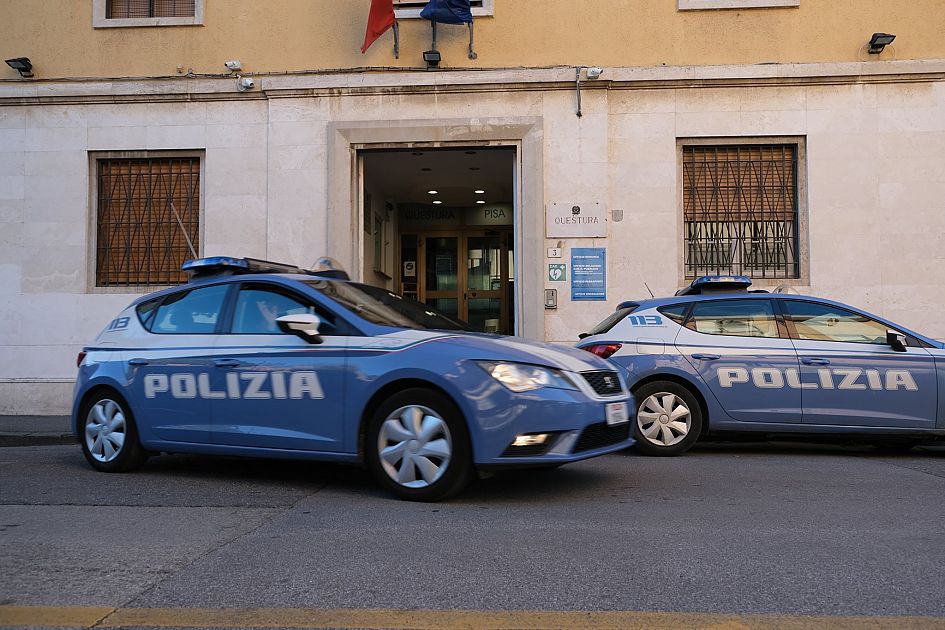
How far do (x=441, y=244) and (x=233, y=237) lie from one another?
743 centimetres

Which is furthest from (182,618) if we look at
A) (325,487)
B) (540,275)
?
(540,275)

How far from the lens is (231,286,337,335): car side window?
614 cm

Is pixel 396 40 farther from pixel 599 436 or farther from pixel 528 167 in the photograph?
pixel 599 436

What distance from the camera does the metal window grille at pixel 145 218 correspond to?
1333 centimetres

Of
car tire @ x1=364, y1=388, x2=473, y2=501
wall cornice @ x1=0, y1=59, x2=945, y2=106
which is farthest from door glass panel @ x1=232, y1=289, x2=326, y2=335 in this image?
wall cornice @ x1=0, y1=59, x2=945, y2=106

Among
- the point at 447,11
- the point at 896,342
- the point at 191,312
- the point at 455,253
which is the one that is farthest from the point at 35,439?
the point at 455,253

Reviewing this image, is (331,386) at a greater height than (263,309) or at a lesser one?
lesser

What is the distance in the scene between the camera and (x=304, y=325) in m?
5.77

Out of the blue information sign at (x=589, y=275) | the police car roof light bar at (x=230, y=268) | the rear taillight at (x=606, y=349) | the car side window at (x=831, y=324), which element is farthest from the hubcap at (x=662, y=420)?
the blue information sign at (x=589, y=275)

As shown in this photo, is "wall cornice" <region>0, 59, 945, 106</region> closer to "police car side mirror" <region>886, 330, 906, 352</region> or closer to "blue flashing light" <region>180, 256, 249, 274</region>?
"police car side mirror" <region>886, 330, 906, 352</region>

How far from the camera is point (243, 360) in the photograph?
6148 millimetres

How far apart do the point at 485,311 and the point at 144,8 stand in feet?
30.2

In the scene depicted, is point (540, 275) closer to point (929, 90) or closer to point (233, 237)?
point (233, 237)

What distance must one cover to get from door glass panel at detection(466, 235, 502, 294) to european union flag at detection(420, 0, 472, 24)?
296 inches
